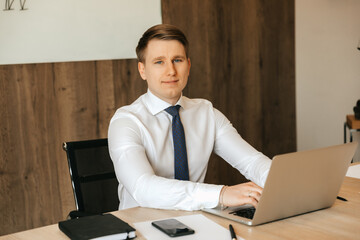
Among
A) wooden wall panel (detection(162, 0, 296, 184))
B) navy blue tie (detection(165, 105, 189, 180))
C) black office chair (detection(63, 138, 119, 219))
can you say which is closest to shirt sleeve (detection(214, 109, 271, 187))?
navy blue tie (detection(165, 105, 189, 180))

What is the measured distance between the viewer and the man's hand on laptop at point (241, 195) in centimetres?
143

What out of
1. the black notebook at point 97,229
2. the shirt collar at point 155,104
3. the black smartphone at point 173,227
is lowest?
the black smartphone at point 173,227

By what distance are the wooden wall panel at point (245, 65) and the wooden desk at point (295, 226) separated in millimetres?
2265

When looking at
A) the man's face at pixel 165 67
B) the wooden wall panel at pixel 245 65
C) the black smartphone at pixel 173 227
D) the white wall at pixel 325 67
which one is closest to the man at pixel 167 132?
the man's face at pixel 165 67

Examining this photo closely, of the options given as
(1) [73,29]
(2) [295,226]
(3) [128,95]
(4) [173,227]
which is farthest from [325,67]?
(4) [173,227]

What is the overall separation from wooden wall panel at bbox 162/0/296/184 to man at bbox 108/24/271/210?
163cm

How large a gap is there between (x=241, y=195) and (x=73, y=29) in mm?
2016

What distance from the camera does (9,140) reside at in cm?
286

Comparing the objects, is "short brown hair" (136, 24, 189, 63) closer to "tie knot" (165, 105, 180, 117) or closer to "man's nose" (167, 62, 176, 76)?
"man's nose" (167, 62, 176, 76)

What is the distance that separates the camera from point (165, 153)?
1.89 meters

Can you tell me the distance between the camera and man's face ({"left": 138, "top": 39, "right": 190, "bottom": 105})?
1.85 m

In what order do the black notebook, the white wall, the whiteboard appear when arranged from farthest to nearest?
the white wall
the whiteboard
the black notebook

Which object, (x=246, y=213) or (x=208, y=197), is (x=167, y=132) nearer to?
(x=208, y=197)

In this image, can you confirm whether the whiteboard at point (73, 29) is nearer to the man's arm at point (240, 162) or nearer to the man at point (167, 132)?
the man at point (167, 132)
